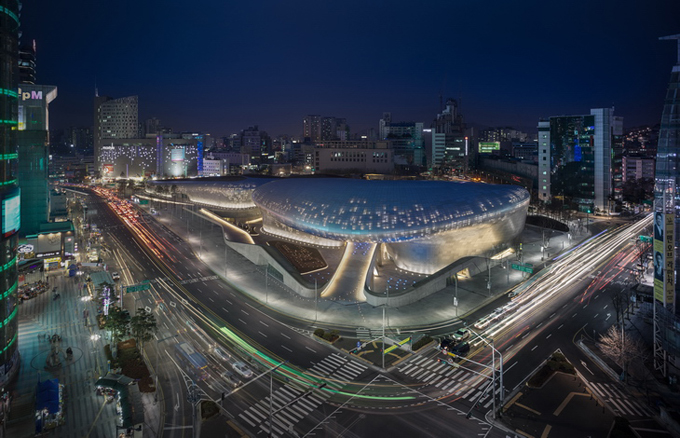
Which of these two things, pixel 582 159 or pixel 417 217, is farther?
pixel 582 159

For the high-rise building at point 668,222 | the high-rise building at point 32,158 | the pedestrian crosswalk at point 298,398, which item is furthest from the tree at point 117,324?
the high-rise building at point 668,222

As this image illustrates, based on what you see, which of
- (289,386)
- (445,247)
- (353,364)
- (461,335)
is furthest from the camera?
(445,247)

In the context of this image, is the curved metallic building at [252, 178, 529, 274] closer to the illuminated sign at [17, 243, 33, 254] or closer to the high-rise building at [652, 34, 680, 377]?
the high-rise building at [652, 34, 680, 377]

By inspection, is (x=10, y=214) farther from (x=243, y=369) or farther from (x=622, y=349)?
(x=622, y=349)

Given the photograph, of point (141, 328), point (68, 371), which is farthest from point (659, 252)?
point (68, 371)

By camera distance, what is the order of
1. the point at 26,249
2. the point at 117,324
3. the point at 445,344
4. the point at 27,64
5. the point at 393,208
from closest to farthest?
the point at 445,344 → the point at 117,324 → the point at 393,208 → the point at 26,249 → the point at 27,64

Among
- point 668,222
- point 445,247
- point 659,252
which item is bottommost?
point 445,247

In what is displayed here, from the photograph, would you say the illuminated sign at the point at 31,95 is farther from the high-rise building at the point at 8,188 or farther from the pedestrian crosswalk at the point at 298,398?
the pedestrian crosswalk at the point at 298,398

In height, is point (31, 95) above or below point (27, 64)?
below
